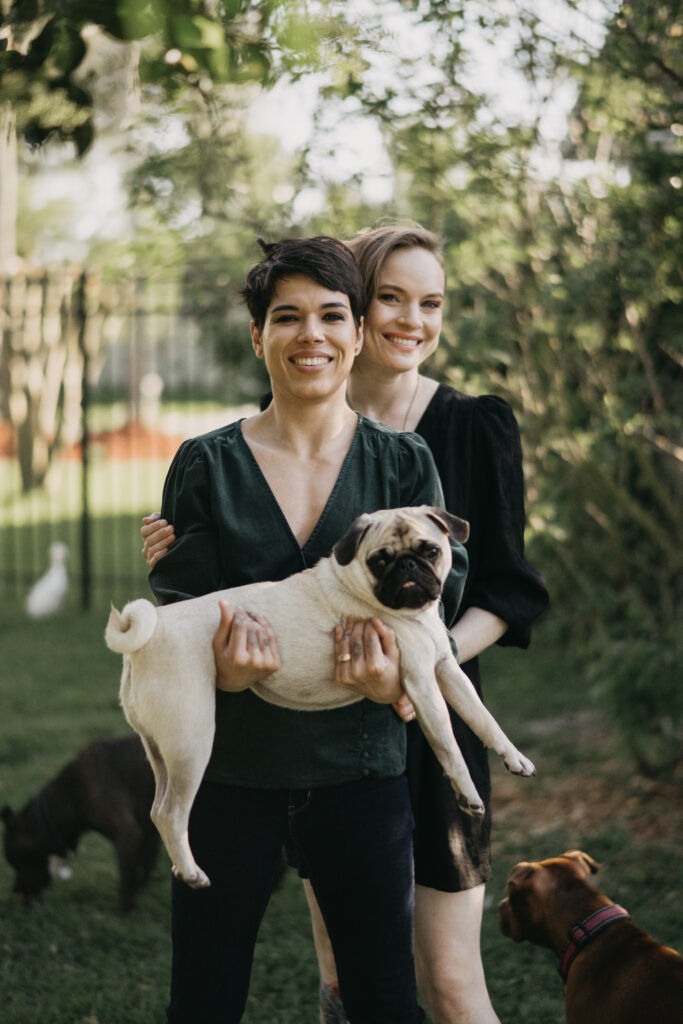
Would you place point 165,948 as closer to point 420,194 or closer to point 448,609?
point 448,609

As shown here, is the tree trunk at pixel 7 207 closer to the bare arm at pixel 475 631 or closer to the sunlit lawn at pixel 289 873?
the sunlit lawn at pixel 289 873

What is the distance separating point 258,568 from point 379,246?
1079 mm

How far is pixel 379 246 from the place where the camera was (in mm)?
2955

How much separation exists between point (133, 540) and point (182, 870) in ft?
38.9

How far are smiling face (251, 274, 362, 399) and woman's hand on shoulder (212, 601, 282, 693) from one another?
560 mm

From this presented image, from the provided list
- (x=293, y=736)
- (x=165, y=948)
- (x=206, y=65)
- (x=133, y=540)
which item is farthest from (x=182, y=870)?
(x=133, y=540)

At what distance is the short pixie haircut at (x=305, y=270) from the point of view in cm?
243

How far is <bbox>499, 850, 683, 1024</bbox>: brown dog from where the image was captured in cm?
307

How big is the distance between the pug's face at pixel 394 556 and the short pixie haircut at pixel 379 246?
91 cm

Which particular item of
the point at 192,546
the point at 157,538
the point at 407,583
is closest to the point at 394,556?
the point at 407,583

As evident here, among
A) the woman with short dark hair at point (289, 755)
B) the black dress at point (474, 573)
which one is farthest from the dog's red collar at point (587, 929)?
the woman with short dark hair at point (289, 755)

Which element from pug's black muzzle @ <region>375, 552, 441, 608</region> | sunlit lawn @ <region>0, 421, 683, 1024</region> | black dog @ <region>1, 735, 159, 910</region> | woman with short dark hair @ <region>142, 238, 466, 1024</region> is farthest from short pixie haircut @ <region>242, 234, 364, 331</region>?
black dog @ <region>1, 735, 159, 910</region>

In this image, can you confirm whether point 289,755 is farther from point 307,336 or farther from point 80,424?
point 80,424

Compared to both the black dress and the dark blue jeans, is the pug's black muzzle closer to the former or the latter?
the dark blue jeans
